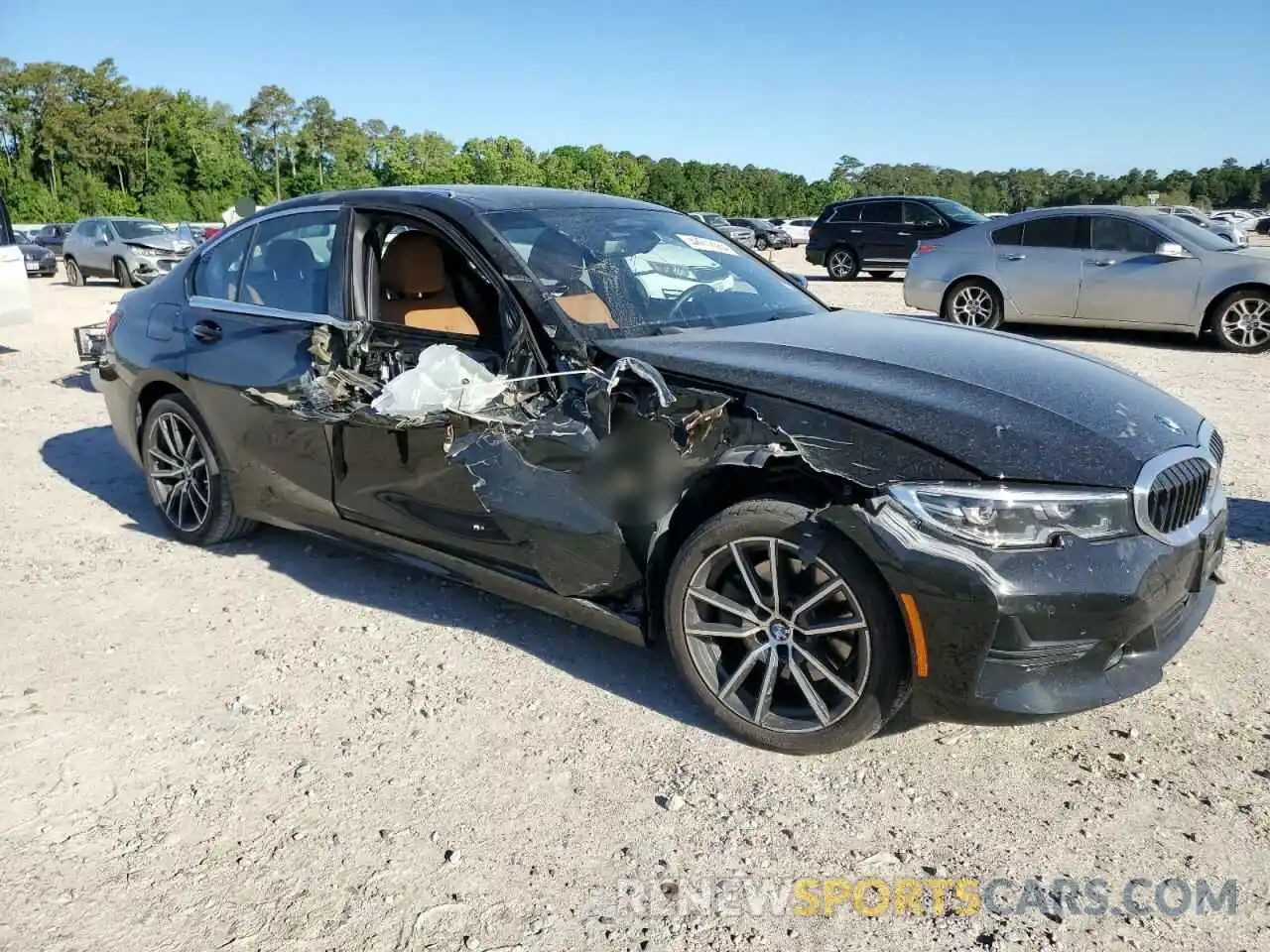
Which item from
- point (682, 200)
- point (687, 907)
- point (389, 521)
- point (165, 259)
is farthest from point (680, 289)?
point (682, 200)

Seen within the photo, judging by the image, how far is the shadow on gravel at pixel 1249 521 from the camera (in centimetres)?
480

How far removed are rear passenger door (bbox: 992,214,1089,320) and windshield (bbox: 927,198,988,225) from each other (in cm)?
774

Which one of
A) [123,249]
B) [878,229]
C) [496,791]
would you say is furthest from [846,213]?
[496,791]

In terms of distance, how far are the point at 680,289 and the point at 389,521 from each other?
58.7 inches

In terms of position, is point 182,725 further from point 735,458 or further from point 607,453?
point 735,458

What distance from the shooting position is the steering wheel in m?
3.74

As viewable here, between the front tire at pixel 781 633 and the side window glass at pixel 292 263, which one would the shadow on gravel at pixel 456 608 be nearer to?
the front tire at pixel 781 633

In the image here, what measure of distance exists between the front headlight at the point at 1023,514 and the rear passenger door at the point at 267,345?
8.45ft

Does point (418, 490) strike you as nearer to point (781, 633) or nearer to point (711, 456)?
point (711, 456)

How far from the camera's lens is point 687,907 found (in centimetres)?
244

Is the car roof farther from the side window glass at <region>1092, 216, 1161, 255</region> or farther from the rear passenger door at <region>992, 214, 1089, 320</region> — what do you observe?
the side window glass at <region>1092, 216, 1161, 255</region>

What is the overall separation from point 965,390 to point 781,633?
3.02 feet

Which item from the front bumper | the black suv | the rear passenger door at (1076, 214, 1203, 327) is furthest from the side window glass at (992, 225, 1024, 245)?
the front bumper

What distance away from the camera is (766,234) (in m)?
40.5
